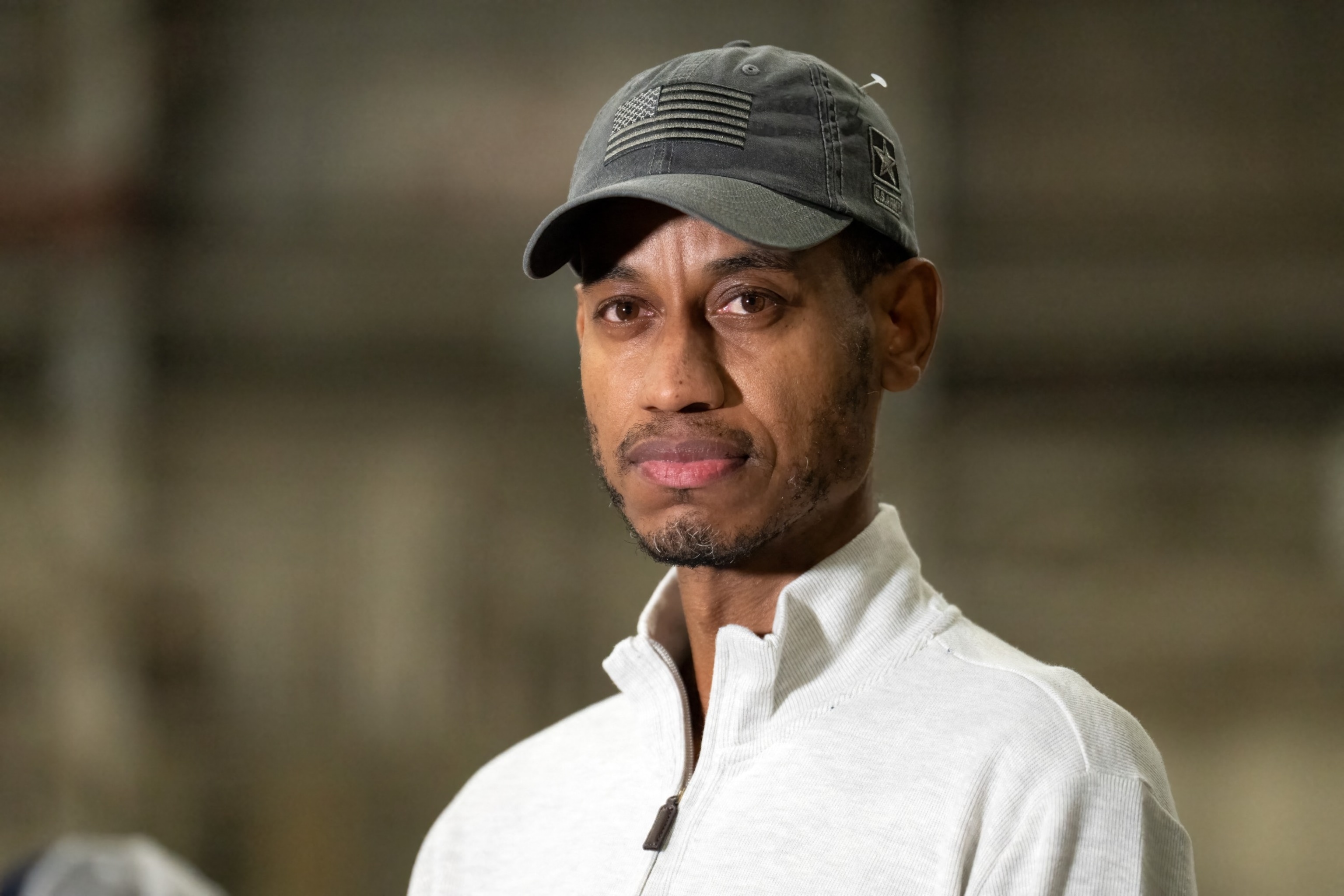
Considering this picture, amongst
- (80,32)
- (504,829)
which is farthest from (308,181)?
(504,829)

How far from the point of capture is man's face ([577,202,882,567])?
37.7 inches

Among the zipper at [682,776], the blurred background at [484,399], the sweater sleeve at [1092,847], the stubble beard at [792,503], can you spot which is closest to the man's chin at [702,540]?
the stubble beard at [792,503]

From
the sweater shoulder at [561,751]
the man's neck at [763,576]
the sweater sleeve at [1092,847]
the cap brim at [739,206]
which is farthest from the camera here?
the sweater shoulder at [561,751]

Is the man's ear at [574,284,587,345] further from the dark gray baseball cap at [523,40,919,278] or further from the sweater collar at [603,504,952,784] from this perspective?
the sweater collar at [603,504,952,784]

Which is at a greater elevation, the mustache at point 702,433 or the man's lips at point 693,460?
the mustache at point 702,433

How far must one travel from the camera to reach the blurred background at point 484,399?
3.46 meters

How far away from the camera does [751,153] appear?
978 millimetres

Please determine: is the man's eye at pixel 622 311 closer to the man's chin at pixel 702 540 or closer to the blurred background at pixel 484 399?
the man's chin at pixel 702 540

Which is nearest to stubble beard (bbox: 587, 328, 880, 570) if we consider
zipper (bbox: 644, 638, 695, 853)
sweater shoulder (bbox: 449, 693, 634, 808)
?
zipper (bbox: 644, 638, 695, 853)

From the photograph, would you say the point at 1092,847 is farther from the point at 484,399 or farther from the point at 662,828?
the point at 484,399

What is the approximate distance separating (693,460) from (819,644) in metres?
0.17

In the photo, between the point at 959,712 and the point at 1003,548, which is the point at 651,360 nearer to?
the point at 959,712

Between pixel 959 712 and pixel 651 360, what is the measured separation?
1.08 feet

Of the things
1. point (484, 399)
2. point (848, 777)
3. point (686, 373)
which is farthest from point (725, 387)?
point (484, 399)
